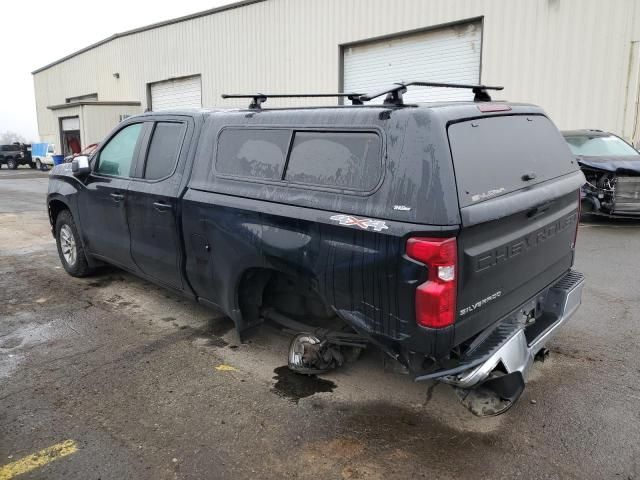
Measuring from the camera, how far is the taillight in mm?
2564

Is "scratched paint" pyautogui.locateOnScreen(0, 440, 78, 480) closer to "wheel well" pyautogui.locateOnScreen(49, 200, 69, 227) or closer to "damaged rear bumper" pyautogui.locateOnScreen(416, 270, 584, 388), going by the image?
"damaged rear bumper" pyautogui.locateOnScreen(416, 270, 584, 388)

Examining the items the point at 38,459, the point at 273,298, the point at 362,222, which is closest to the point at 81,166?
the point at 273,298

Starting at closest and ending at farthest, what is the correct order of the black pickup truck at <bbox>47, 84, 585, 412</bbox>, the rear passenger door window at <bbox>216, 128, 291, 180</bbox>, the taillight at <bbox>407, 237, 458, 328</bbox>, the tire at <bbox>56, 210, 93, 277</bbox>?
the taillight at <bbox>407, 237, 458, 328</bbox> < the black pickup truck at <bbox>47, 84, 585, 412</bbox> < the rear passenger door window at <bbox>216, 128, 291, 180</bbox> < the tire at <bbox>56, 210, 93, 277</bbox>

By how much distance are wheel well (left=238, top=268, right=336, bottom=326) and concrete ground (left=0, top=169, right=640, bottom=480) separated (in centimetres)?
41

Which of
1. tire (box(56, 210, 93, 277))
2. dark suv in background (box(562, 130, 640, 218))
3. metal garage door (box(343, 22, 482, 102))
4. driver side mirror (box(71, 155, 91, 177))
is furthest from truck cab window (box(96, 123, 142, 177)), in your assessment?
metal garage door (box(343, 22, 482, 102))

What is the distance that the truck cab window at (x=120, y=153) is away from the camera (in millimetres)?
4801

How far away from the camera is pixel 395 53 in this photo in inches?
631

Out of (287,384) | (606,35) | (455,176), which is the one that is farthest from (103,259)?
(606,35)

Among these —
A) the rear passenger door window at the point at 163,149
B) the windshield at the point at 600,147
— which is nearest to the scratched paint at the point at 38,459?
the rear passenger door window at the point at 163,149

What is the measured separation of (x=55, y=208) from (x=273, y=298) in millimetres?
3586

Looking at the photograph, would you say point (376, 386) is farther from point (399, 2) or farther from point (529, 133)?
point (399, 2)

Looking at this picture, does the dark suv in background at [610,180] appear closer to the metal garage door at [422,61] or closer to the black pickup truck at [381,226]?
the metal garage door at [422,61]

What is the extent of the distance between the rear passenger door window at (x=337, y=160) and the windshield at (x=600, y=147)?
8.42 m

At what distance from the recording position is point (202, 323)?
4.75 meters
